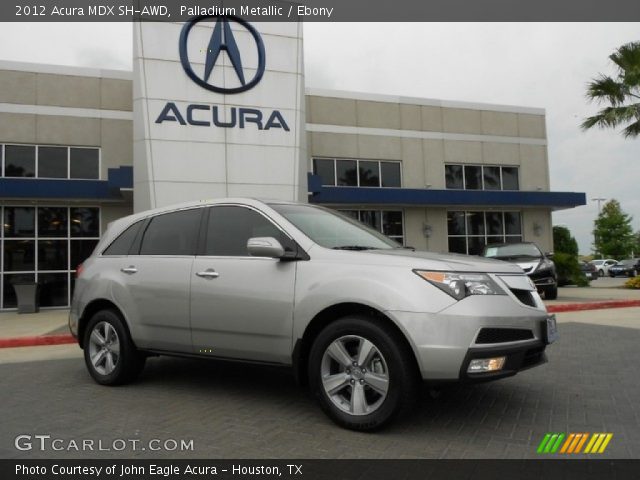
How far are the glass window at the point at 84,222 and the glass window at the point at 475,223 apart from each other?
47.5 feet

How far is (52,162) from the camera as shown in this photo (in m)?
17.2

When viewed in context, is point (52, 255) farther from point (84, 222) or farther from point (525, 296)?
point (525, 296)

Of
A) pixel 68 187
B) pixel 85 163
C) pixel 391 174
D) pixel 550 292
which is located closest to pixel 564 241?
pixel 391 174

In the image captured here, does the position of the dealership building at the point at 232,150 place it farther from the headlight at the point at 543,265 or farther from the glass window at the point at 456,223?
the headlight at the point at 543,265

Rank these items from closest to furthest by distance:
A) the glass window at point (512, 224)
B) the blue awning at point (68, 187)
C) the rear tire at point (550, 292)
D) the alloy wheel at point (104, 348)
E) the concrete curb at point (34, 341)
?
the alloy wheel at point (104, 348)
the concrete curb at point (34, 341)
the rear tire at point (550, 292)
the blue awning at point (68, 187)
the glass window at point (512, 224)

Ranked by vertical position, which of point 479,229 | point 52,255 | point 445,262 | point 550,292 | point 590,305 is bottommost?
point 590,305

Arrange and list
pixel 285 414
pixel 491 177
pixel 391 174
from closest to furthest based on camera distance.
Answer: pixel 285 414 → pixel 391 174 → pixel 491 177

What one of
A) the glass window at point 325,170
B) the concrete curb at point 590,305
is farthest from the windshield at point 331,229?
the glass window at point 325,170

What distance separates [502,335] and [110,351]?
3845 mm

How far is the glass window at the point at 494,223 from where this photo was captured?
74.9ft

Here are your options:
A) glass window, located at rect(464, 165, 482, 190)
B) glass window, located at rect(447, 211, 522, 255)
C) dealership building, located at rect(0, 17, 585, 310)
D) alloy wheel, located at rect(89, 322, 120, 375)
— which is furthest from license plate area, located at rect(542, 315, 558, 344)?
glass window, located at rect(464, 165, 482, 190)

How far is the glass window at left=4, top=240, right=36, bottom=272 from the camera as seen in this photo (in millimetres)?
16484

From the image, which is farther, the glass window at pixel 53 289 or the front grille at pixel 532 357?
the glass window at pixel 53 289
